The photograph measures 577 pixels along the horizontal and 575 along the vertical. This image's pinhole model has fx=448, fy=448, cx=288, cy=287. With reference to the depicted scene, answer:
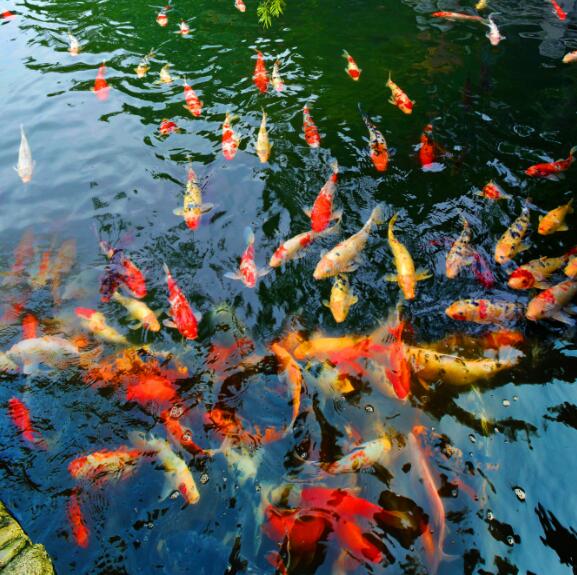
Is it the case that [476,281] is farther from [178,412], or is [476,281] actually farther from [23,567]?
[23,567]

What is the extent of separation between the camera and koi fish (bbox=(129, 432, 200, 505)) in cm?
421

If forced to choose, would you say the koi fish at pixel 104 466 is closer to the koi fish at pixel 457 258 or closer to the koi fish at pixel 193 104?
the koi fish at pixel 457 258

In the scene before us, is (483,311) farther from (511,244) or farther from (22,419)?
(22,419)

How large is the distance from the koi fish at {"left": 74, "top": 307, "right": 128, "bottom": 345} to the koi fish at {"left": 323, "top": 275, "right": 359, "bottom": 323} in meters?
2.60

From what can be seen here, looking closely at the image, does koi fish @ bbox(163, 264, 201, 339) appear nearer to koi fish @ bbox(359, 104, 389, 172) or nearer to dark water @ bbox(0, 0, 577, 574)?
dark water @ bbox(0, 0, 577, 574)

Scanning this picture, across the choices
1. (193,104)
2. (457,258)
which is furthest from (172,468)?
(193,104)

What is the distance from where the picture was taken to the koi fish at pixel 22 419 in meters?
4.69

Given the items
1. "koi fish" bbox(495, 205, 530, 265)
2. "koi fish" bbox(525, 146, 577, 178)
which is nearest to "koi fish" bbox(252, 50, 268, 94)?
"koi fish" bbox(525, 146, 577, 178)

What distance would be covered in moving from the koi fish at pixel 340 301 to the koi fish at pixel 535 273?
6.56 feet

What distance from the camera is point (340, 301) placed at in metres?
5.49

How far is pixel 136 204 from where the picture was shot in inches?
287

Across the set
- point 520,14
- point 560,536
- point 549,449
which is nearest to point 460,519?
point 560,536

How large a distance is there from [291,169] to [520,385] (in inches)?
189

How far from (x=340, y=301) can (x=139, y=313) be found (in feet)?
8.41
